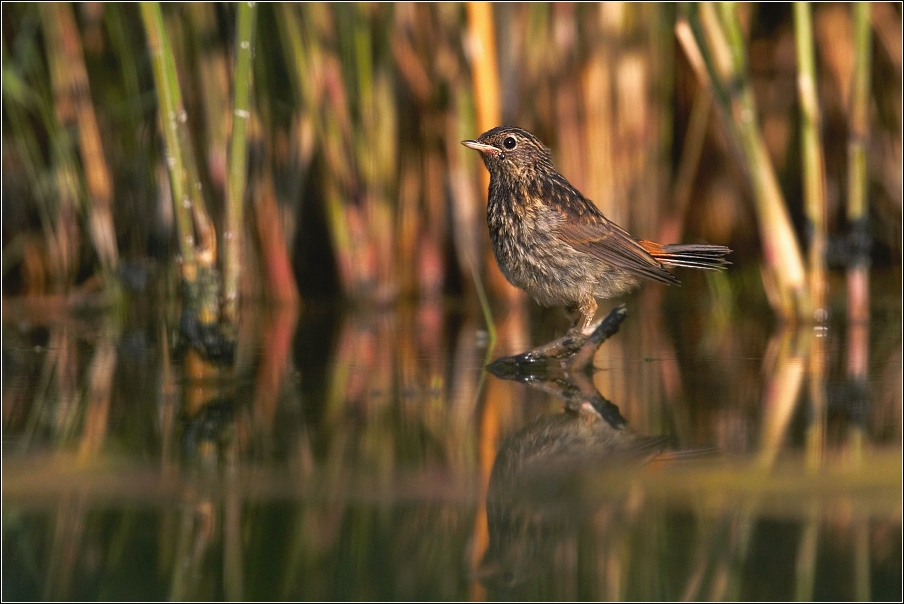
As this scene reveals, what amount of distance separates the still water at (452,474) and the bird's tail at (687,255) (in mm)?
324

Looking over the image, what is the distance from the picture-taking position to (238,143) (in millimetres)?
3328

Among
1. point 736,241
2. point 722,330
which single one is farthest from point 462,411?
point 736,241

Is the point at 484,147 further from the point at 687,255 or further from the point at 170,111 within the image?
the point at 170,111

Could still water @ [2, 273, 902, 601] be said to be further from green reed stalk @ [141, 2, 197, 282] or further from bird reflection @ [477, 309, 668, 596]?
green reed stalk @ [141, 2, 197, 282]

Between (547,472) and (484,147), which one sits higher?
(484,147)

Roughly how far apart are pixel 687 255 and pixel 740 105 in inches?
27.2

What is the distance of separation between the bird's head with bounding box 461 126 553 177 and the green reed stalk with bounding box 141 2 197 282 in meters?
1.36

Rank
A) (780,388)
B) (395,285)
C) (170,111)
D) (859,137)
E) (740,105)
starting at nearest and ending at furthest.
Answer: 1. (170,111)
2. (780,388)
3. (740,105)
4. (859,137)
5. (395,285)

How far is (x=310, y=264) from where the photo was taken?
626cm

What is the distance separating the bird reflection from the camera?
6.27 feet

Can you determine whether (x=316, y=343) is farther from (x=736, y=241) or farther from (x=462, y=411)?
(x=736, y=241)

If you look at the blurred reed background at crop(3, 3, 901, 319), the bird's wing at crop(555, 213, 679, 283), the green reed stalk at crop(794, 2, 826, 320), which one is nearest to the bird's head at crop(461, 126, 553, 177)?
the bird's wing at crop(555, 213, 679, 283)

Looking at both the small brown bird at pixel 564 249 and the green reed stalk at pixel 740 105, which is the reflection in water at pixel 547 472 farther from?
the green reed stalk at pixel 740 105

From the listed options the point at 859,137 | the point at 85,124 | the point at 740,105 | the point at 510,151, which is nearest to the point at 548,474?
the point at 510,151
